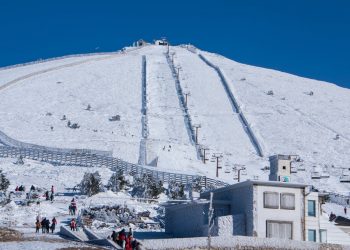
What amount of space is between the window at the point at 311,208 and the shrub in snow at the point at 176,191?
10.9m

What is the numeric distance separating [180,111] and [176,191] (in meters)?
41.7

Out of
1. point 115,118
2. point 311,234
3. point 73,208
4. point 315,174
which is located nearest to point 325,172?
point 315,174

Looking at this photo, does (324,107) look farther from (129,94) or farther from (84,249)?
(84,249)

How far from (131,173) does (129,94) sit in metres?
42.0

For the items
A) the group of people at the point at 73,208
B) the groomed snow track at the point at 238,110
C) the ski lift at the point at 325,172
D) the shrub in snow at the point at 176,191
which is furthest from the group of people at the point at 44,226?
the groomed snow track at the point at 238,110

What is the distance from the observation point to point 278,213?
101ft

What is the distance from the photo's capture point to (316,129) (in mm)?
81188

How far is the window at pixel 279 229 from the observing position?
30.6 metres

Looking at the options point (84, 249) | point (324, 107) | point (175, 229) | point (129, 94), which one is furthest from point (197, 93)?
point (84, 249)

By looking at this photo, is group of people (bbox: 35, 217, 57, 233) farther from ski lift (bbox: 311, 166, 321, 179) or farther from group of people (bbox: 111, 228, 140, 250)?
ski lift (bbox: 311, 166, 321, 179)

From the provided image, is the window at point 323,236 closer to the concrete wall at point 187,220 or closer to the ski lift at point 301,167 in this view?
the concrete wall at point 187,220

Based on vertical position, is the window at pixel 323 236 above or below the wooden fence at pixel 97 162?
below

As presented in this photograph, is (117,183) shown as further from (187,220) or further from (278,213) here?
(278,213)

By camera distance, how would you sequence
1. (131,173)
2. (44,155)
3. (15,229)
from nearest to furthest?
(15,229) → (131,173) → (44,155)
